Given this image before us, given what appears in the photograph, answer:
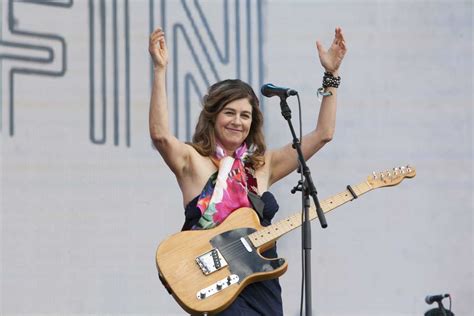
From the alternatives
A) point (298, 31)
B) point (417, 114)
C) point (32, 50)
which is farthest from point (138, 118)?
point (417, 114)

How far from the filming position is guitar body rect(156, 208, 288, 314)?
347 cm

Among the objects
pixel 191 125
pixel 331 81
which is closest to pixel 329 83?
pixel 331 81

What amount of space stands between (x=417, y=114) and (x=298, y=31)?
76cm

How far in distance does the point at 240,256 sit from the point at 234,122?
523mm

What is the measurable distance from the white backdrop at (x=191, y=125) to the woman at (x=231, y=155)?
3.80 feet

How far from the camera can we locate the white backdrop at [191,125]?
4.90 m

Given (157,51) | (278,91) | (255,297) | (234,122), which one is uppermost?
(157,51)

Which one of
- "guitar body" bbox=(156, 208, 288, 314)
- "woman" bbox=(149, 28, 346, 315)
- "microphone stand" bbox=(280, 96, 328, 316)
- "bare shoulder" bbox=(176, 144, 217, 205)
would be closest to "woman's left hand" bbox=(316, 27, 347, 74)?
"woman" bbox=(149, 28, 346, 315)

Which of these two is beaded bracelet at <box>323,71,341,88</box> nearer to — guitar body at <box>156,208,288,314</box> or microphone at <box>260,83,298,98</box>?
microphone at <box>260,83,298,98</box>

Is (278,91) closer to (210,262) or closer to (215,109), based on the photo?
(215,109)

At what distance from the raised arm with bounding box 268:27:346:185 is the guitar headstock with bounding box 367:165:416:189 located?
24cm

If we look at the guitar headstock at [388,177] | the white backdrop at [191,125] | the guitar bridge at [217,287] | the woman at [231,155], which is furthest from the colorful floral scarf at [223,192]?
the white backdrop at [191,125]

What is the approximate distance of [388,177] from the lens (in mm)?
4020

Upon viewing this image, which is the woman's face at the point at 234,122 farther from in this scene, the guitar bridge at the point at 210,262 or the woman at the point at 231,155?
the guitar bridge at the point at 210,262
